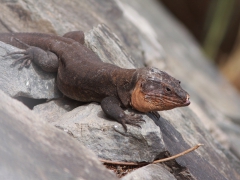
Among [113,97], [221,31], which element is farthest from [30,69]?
[221,31]

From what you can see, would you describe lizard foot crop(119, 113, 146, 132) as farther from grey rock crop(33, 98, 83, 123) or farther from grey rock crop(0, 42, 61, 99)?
grey rock crop(0, 42, 61, 99)

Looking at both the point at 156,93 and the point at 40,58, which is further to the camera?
the point at 40,58

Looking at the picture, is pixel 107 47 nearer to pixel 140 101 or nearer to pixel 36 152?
pixel 140 101

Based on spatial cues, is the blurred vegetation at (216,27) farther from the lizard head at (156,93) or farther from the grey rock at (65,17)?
the lizard head at (156,93)

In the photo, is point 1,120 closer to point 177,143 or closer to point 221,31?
point 177,143

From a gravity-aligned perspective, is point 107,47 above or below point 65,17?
above

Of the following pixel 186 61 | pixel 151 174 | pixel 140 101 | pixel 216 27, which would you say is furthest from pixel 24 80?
pixel 216 27
